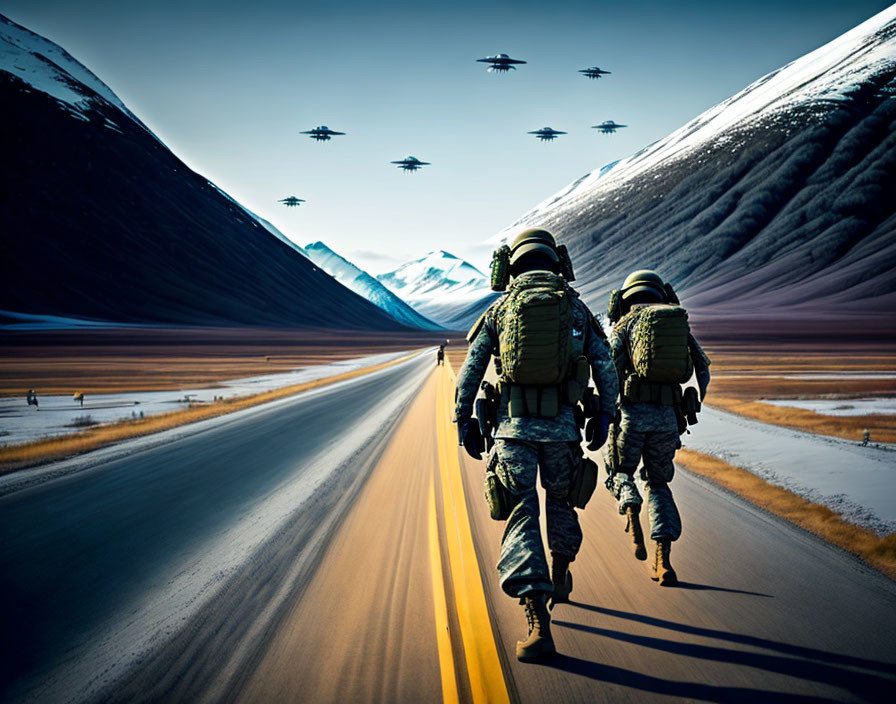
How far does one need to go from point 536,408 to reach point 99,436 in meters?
12.5

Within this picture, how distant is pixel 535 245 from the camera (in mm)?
4754

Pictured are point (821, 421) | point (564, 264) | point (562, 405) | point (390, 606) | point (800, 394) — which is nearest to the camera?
point (562, 405)

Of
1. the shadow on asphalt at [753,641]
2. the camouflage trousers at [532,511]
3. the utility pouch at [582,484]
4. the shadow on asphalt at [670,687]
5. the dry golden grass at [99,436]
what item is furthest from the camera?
the dry golden grass at [99,436]

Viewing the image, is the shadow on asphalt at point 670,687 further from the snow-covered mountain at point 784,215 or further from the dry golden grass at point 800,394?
the snow-covered mountain at point 784,215

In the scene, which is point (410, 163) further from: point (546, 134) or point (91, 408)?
point (91, 408)

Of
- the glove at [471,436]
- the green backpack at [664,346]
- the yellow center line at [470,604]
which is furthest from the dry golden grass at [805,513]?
the glove at [471,436]

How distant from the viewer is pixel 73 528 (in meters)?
6.61

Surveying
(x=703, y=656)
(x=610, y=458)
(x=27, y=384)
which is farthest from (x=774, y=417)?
(x=27, y=384)

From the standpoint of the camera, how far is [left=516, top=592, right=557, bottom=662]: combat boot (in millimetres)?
3922

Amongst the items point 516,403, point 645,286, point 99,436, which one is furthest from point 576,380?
point 99,436

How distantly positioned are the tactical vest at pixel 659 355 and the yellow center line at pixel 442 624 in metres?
2.32

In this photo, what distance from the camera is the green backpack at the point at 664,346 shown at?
17.8 feet

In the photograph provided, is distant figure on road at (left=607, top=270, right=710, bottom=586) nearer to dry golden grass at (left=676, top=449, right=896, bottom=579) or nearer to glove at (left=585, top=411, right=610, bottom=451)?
glove at (left=585, top=411, right=610, bottom=451)

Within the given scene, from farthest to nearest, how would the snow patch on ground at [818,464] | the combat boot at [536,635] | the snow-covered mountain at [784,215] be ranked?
1. the snow-covered mountain at [784,215]
2. the snow patch on ground at [818,464]
3. the combat boot at [536,635]
